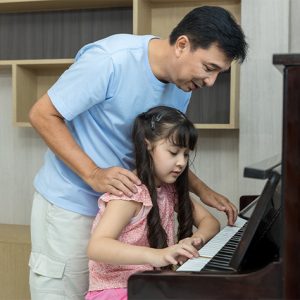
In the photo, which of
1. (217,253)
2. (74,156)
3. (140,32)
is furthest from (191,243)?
(140,32)

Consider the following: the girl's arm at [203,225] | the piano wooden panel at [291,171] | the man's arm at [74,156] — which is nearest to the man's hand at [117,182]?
the man's arm at [74,156]

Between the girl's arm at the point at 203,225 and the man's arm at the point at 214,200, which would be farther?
the man's arm at the point at 214,200

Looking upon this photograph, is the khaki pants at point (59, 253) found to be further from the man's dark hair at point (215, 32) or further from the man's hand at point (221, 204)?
the man's dark hair at point (215, 32)

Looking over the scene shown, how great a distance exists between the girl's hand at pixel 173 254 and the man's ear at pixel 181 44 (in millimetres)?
485

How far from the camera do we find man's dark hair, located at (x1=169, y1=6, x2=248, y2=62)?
1.30 m

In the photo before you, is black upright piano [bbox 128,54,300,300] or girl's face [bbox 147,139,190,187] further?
girl's face [bbox 147,139,190,187]

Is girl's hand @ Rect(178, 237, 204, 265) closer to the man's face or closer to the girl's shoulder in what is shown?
the girl's shoulder

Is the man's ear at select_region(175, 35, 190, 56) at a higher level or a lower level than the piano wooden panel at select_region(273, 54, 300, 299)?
higher

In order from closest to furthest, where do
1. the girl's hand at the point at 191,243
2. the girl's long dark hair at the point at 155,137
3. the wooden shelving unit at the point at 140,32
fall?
the girl's hand at the point at 191,243 → the girl's long dark hair at the point at 155,137 → the wooden shelving unit at the point at 140,32

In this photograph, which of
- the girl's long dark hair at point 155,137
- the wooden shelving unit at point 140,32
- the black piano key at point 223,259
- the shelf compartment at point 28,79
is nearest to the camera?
the black piano key at point 223,259

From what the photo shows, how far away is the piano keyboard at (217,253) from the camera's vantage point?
1.07 metres

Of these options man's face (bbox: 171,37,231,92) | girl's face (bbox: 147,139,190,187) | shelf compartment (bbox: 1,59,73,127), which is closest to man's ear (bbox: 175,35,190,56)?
man's face (bbox: 171,37,231,92)

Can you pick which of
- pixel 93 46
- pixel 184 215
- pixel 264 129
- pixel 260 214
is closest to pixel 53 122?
pixel 93 46

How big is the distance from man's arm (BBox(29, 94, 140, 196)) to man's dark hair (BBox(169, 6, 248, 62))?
14.1 inches
